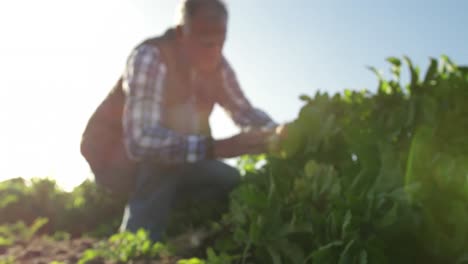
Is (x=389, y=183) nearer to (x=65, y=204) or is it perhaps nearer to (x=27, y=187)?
(x=65, y=204)

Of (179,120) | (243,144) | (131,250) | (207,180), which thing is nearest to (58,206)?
(207,180)

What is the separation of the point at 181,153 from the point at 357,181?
207cm

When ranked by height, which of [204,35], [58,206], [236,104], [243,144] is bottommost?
[58,206]

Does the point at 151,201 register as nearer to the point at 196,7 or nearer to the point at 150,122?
the point at 150,122

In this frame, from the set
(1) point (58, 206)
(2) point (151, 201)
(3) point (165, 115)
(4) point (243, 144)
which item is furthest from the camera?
(1) point (58, 206)

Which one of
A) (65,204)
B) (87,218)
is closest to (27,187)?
(65,204)

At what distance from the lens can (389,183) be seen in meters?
1.37

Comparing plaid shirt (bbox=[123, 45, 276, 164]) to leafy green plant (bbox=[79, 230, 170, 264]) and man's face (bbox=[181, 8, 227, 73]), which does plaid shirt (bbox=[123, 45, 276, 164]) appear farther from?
leafy green plant (bbox=[79, 230, 170, 264])

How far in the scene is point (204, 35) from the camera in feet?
12.2

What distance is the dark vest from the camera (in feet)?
13.4

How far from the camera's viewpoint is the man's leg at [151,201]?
12.9 ft

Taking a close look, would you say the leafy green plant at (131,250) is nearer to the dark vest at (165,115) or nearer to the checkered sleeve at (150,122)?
the checkered sleeve at (150,122)

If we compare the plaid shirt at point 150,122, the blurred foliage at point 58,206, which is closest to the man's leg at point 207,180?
the plaid shirt at point 150,122

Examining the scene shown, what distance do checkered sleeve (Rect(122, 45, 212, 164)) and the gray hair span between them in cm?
35
